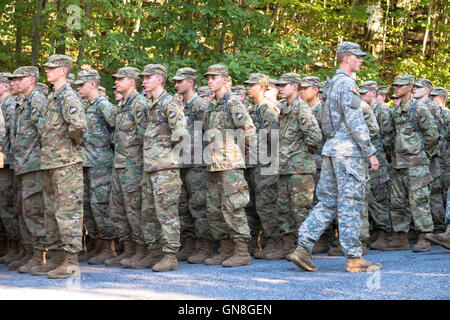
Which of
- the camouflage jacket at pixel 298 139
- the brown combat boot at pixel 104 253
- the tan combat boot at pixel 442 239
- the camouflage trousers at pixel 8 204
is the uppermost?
the camouflage jacket at pixel 298 139

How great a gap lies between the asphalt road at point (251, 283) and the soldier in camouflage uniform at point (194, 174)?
767 millimetres

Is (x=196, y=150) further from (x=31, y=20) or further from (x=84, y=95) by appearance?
(x=31, y=20)

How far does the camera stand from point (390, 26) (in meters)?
22.1

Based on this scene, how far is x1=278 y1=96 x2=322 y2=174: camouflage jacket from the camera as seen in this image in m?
8.48

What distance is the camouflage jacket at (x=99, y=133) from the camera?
8883 mm

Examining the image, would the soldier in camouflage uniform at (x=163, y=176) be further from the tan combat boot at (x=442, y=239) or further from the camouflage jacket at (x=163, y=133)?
the tan combat boot at (x=442, y=239)

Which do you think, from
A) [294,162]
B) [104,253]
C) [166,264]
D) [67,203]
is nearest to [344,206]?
[294,162]

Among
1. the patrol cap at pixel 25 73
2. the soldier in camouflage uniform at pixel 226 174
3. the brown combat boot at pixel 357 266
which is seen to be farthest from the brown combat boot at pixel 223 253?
the patrol cap at pixel 25 73

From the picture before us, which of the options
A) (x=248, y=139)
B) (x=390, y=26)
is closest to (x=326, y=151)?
(x=248, y=139)

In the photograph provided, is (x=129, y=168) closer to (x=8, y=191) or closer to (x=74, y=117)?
(x=74, y=117)

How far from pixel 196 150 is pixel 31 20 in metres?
8.97

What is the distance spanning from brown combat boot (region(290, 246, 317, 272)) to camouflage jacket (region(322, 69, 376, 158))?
1.11 meters

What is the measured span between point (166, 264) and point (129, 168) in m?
1.33

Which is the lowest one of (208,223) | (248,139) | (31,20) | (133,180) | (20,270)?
(20,270)
